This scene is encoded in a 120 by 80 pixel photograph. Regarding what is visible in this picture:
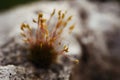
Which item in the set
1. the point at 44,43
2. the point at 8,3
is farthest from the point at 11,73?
the point at 8,3

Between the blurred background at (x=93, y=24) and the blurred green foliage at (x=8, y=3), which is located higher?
the blurred green foliage at (x=8, y=3)

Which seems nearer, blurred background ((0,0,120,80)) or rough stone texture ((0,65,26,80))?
rough stone texture ((0,65,26,80))

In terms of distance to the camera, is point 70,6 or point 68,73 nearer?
point 68,73

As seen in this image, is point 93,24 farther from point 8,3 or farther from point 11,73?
point 8,3

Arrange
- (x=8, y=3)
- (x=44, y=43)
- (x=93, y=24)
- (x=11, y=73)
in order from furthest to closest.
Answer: (x=8, y=3), (x=93, y=24), (x=44, y=43), (x=11, y=73)

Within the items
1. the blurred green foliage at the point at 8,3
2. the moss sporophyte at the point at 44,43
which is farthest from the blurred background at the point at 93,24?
the blurred green foliage at the point at 8,3

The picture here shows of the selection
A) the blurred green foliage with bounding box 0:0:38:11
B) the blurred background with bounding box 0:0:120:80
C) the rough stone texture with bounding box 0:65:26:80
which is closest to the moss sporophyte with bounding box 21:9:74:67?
the rough stone texture with bounding box 0:65:26:80

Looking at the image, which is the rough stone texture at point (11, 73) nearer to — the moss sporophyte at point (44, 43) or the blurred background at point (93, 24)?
the moss sporophyte at point (44, 43)

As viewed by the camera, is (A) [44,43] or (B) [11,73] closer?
(B) [11,73]

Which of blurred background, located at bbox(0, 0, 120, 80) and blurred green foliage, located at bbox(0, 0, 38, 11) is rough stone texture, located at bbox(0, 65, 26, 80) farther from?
blurred green foliage, located at bbox(0, 0, 38, 11)

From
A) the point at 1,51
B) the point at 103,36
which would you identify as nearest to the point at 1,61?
the point at 1,51

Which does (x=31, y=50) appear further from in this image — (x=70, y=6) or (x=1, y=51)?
(x=70, y=6)
